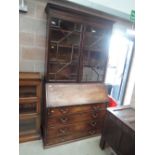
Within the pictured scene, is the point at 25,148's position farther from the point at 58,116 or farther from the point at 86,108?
the point at 86,108

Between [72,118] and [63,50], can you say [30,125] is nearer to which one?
[72,118]

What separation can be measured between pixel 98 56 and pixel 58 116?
48.9 inches

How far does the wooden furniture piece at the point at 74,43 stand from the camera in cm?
190

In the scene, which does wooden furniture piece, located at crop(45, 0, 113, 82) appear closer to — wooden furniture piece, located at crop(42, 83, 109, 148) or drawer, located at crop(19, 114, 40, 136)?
wooden furniture piece, located at crop(42, 83, 109, 148)

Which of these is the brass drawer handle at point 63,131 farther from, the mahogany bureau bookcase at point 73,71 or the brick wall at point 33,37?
the brick wall at point 33,37

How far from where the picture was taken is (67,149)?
2.13 m

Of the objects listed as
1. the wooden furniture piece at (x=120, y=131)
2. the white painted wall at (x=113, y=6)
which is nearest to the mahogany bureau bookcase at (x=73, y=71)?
the white painted wall at (x=113, y=6)

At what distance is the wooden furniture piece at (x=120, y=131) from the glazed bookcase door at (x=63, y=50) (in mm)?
859

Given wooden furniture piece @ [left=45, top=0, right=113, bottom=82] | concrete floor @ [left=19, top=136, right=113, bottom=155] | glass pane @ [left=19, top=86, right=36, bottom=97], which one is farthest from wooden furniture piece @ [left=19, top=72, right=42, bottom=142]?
wooden furniture piece @ [left=45, top=0, right=113, bottom=82]

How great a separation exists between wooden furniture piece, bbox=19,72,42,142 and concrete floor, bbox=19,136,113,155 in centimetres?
12

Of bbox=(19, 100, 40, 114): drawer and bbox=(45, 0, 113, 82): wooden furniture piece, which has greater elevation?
bbox=(45, 0, 113, 82): wooden furniture piece

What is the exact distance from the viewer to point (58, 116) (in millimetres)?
2016

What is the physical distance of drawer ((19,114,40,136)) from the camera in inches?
85.4
